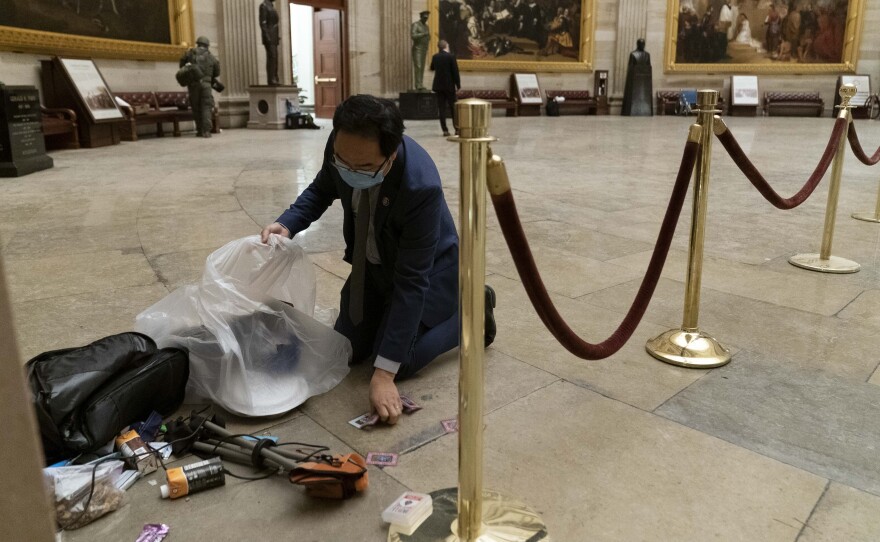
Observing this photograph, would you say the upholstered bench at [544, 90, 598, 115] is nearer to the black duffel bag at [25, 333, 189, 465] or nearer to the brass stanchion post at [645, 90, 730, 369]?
the brass stanchion post at [645, 90, 730, 369]

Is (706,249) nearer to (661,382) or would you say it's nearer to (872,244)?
(872,244)

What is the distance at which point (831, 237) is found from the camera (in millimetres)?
4312

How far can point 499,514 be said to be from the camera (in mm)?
1791

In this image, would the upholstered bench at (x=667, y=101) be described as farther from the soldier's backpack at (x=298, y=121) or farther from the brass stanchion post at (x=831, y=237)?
the brass stanchion post at (x=831, y=237)

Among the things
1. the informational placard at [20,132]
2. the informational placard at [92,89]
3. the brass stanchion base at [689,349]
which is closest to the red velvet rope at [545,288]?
the brass stanchion base at [689,349]

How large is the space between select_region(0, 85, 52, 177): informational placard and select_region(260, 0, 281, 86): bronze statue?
Answer: 666 cm

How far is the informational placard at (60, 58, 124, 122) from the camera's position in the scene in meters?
11.0

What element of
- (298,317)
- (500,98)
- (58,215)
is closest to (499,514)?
(298,317)

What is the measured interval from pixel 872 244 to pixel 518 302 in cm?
302

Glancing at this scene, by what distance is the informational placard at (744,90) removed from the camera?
19.9 metres

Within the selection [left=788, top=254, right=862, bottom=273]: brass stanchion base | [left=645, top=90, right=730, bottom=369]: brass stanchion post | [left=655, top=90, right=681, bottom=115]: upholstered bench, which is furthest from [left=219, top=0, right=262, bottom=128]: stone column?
[left=645, top=90, right=730, bottom=369]: brass stanchion post

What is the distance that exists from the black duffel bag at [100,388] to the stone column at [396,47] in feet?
53.7

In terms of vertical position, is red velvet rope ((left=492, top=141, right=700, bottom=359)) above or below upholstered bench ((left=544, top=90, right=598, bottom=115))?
below

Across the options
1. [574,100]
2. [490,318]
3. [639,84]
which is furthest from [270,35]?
[490,318]
